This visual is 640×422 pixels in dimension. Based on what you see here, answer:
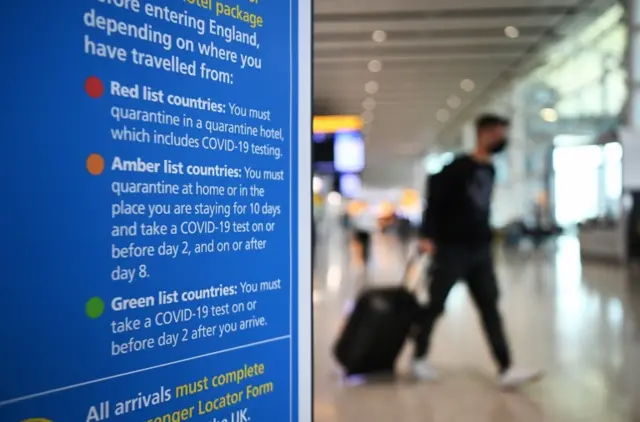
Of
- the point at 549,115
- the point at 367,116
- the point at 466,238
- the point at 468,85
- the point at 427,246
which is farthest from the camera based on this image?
the point at 367,116

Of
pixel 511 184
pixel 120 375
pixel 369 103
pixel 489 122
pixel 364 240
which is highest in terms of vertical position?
pixel 369 103

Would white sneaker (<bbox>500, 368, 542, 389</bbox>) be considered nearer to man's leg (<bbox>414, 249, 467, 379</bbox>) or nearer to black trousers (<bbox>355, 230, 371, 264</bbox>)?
man's leg (<bbox>414, 249, 467, 379</bbox>)

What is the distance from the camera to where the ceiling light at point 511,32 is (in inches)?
→ 586

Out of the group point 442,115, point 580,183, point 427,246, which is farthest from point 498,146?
point 442,115

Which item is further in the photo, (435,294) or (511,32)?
(511,32)

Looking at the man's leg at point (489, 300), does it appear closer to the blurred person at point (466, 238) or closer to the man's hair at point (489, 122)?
the blurred person at point (466, 238)

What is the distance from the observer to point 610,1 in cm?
1384

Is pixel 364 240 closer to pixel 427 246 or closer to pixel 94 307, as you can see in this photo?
pixel 427 246

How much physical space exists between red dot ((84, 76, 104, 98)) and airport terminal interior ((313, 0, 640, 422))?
293cm

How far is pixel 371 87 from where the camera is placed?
21.4 metres

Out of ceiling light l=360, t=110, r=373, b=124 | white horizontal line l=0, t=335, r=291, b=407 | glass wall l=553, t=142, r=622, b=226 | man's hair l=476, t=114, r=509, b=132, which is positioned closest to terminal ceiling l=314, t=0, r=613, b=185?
ceiling light l=360, t=110, r=373, b=124

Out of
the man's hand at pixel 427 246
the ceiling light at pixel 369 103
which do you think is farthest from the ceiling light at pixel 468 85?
the man's hand at pixel 427 246

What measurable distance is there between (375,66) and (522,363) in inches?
563

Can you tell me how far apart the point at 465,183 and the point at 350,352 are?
1.51 m
